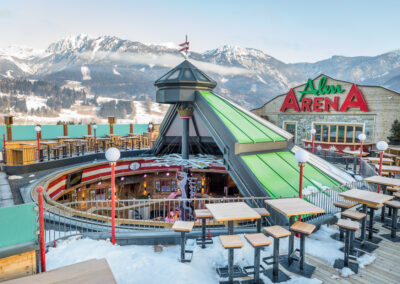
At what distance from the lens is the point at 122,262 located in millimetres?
4793

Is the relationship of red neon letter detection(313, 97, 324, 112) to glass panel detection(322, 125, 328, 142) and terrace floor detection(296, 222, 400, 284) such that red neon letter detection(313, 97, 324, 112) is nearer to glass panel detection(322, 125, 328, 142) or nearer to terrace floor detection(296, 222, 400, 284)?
glass panel detection(322, 125, 328, 142)

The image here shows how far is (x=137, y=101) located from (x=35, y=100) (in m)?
41.3

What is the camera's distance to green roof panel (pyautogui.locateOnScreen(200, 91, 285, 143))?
32.1 ft

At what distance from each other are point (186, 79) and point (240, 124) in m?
3.43

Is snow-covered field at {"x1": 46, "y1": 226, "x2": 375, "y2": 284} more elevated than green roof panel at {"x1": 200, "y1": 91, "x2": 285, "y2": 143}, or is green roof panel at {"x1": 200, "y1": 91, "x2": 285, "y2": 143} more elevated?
green roof panel at {"x1": 200, "y1": 91, "x2": 285, "y2": 143}

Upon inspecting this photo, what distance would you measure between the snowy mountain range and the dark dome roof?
11270cm

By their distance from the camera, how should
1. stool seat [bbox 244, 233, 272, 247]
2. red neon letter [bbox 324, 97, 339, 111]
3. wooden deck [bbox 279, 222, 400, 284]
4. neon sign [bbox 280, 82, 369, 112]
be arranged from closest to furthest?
stool seat [bbox 244, 233, 272, 247]
wooden deck [bbox 279, 222, 400, 284]
neon sign [bbox 280, 82, 369, 112]
red neon letter [bbox 324, 97, 339, 111]

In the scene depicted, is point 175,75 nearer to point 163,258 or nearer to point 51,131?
point 163,258

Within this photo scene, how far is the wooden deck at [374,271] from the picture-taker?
4.48 m

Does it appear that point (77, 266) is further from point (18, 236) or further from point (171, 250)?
point (171, 250)

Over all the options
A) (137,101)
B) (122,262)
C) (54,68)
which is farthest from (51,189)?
(54,68)

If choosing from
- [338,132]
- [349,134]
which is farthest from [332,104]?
[349,134]

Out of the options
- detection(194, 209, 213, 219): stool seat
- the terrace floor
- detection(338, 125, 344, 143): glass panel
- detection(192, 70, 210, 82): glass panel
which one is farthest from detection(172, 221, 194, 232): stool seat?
detection(338, 125, 344, 143): glass panel

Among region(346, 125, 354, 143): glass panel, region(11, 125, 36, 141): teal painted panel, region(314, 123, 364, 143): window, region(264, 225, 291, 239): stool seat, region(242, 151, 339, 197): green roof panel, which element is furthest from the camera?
region(11, 125, 36, 141): teal painted panel
